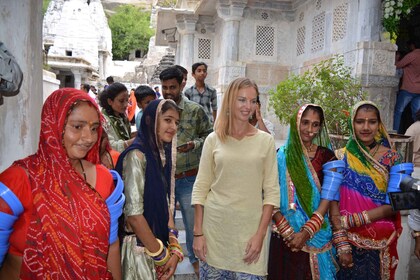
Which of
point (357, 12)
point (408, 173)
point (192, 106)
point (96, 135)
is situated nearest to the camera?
point (96, 135)

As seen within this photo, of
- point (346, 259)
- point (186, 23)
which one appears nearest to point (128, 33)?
point (186, 23)

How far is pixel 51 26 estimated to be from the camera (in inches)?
1612

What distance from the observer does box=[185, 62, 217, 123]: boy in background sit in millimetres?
5055

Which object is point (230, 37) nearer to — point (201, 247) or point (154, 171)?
point (201, 247)

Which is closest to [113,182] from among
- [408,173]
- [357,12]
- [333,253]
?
[333,253]

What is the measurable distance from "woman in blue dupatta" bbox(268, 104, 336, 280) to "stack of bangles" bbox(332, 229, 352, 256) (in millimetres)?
44

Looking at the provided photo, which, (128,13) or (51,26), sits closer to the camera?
(51,26)

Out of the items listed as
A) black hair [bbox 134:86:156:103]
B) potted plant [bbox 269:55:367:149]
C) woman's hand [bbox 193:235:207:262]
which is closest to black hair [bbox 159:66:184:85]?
black hair [bbox 134:86:156:103]

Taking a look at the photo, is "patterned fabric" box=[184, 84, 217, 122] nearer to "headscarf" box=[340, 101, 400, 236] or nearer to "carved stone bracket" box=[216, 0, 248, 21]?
"headscarf" box=[340, 101, 400, 236]

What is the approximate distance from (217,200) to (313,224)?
681 millimetres

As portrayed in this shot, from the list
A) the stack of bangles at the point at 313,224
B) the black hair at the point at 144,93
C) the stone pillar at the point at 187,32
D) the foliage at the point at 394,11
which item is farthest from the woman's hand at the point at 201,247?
the stone pillar at the point at 187,32

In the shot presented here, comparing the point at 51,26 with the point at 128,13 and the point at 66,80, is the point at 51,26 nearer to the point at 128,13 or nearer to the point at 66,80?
the point at 66,80

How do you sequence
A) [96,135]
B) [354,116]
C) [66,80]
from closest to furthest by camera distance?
[96,135] < [354,116] < [66,80]

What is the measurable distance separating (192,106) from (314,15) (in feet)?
23.3
